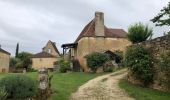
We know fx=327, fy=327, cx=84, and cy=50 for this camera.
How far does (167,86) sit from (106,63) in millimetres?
A: 17678

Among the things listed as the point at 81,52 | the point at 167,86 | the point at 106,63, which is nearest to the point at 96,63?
the point at 106,63

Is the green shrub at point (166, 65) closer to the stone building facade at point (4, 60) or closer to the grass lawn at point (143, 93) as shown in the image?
the grass lawn at point (143, 93)

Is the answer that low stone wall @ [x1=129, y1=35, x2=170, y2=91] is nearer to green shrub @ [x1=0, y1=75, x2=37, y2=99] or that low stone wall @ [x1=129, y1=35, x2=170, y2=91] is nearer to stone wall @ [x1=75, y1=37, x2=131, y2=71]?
green shrub @ [x1=0, y1=75, x2=37, y2=99]

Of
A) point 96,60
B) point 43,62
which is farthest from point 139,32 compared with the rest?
point 43,62

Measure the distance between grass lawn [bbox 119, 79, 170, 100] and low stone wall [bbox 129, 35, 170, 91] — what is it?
0.62 m

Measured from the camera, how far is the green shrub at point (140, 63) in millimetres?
21734

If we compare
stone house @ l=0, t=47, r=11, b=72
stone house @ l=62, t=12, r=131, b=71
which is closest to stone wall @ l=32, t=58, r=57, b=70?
stone house @ l=0, t=47, r=11, b=72

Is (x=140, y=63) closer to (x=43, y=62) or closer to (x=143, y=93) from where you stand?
(x=143, y=93)

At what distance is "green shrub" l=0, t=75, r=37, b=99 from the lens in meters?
16.5

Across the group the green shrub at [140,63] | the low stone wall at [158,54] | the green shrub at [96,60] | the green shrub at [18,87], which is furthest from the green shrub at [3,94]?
the green shrub at [96,60]

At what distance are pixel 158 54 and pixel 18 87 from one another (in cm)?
952

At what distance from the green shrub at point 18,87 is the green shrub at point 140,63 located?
811 cm

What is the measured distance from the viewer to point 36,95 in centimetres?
1642

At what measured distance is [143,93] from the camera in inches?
756
